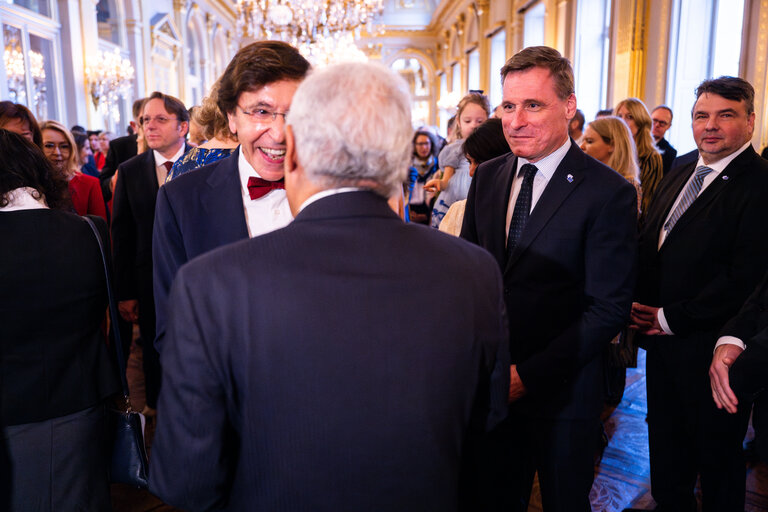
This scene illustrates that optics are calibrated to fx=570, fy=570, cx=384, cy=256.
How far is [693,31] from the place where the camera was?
20.8 ft

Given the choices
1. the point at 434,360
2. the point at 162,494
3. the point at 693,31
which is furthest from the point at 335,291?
the point at 693,31

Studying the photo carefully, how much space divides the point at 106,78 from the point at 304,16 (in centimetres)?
358

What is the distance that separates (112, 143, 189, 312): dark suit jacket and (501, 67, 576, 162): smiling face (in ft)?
7.02

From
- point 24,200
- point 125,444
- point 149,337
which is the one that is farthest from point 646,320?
point 149,337

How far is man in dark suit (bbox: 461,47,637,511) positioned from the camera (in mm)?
1702

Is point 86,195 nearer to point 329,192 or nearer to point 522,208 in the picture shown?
point 522,208

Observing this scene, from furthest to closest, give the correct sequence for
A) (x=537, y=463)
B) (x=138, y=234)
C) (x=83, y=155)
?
(x=83, y=155), (x=138, y=234), (x=537, y=463)

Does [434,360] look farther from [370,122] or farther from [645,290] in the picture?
[645,290]

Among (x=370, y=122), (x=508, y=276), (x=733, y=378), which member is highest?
(x=370, y=122)

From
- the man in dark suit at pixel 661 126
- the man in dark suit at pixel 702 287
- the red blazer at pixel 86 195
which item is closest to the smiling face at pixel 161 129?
the red blazer at pixel 86 195

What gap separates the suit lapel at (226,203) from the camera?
5.03 feet

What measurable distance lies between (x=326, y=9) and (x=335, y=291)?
398 inches

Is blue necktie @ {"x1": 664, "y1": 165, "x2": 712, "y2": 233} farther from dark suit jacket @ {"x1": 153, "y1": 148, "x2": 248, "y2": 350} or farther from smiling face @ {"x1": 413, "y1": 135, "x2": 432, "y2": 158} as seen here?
smiling face @ {"x1": 413, "y1": 135, "x2": 432, "y2": 158}

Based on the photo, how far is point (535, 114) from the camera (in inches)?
70.2
